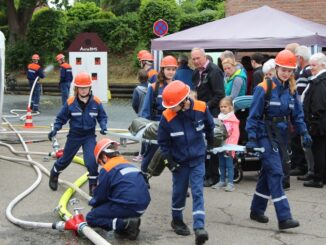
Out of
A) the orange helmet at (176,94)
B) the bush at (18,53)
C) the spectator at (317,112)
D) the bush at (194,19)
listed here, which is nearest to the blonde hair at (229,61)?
the spectator at (317,112)

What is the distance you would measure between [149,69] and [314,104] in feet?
10.2

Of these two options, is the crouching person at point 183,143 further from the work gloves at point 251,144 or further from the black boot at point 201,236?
the work gloves at point 251,144

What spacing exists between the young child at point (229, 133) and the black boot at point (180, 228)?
7.44 feet

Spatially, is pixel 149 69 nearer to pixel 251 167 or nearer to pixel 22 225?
pixel 251 167

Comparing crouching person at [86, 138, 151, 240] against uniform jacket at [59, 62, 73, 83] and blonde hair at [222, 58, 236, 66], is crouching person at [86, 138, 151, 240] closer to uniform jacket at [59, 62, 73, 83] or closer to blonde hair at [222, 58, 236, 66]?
blonde hair at [222, 58, 236, 66]

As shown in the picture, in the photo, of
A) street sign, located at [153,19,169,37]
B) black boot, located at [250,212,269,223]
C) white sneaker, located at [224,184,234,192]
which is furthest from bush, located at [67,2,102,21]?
black boot, located at [250,212,269,223]

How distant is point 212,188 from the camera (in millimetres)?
8992

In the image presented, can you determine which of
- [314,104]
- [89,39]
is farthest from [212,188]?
[89,39]

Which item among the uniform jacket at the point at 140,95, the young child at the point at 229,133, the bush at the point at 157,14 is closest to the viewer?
the young child at the point at 229,133

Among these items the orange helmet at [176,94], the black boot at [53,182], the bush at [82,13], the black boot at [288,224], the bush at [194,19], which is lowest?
the black boot at [53,182]

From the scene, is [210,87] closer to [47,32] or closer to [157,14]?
[157,14]

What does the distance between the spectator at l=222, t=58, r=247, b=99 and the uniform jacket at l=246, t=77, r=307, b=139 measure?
2.57 meters

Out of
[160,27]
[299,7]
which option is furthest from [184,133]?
[299,7]

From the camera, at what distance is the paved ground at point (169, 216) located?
6.46m
